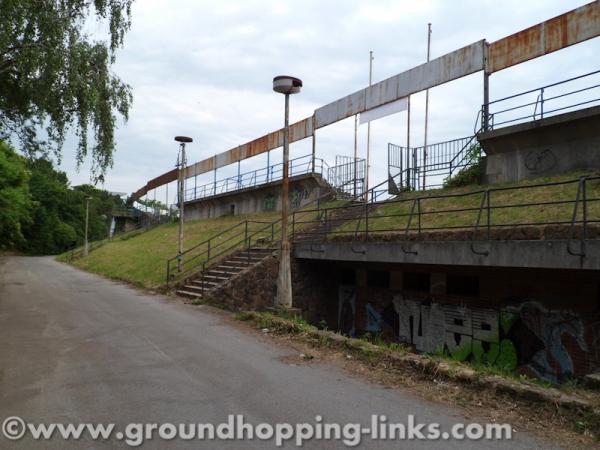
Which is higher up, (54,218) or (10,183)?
(10,183)

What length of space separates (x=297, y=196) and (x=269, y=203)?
4.01 meters

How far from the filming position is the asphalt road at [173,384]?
4.90 m

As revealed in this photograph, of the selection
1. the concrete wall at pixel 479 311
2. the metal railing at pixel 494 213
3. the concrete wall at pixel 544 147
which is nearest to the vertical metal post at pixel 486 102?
the concrete wall at pixel 544 147

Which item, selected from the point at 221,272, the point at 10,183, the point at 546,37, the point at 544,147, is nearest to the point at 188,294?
the point at 221,272

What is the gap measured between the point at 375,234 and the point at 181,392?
29.5 ft

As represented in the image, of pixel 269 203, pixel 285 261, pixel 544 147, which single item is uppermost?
pixel 544 147

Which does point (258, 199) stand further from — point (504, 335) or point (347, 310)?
point (504, 335)

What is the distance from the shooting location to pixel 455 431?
462cm

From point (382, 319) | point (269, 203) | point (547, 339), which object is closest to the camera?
point (547, 339)

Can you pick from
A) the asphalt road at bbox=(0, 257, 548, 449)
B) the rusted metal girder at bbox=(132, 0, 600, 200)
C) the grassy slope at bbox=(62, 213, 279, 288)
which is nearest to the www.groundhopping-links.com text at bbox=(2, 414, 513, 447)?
the asphalt road at bbox=(0, 257, 548, 449)

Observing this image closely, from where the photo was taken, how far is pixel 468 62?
58.2 feet

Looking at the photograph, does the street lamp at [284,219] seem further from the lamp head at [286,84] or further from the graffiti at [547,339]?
the graffiti at [547,339]

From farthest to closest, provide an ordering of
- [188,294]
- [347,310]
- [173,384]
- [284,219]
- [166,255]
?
[166,255], [188,294], [347,310], [284,219], [173,384]

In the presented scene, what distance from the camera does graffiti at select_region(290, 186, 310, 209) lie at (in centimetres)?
2652
